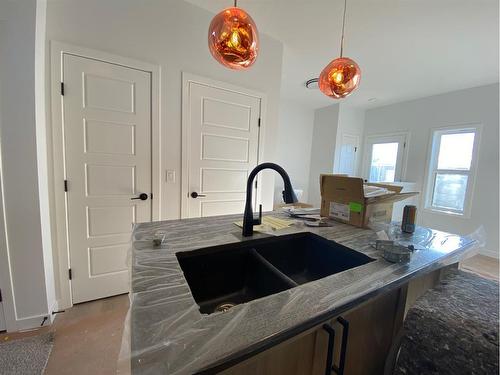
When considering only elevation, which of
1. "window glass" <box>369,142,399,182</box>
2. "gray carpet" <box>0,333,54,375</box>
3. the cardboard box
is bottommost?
"gray carpet" <box>0,333,54,375</box>

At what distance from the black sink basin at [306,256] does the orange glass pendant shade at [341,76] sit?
1.15 m

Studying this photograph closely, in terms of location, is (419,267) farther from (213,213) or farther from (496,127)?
(496,127)

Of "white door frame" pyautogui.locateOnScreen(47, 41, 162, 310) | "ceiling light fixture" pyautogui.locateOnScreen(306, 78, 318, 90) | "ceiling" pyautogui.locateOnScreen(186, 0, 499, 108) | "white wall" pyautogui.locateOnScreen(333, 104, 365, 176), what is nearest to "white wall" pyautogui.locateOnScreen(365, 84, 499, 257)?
"ceiling" pyautogui.locateOnScreen(186, 0, 499, 108)

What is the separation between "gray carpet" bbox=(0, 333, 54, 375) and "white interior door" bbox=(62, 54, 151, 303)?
1.34ft


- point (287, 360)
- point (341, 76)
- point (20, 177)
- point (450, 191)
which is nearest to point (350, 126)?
point (450, 191)

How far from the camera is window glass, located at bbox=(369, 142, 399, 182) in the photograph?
14.7ft

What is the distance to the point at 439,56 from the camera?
102 inches

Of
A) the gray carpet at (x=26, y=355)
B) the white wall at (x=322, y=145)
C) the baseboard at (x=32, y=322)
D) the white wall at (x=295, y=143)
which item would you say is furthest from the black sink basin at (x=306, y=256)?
the white wall at (x=322, y=145)

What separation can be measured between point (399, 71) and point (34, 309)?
470 centimetres

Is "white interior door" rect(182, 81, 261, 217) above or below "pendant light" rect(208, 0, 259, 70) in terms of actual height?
below

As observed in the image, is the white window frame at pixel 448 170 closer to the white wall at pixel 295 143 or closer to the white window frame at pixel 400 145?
the white window frame at pixel 400 145

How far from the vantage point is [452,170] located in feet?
12.1

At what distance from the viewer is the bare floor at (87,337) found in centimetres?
134

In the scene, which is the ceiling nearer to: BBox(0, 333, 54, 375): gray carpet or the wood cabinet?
the wood cabinet
